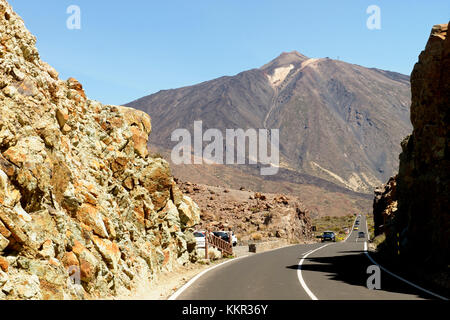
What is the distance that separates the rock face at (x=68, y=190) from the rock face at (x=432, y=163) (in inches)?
441

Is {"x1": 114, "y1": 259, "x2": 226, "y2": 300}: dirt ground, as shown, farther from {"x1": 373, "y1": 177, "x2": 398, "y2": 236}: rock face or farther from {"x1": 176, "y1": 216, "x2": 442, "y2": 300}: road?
{"x1": 373, "y1": 177, "x2": 398, "y2": 236}: rock face

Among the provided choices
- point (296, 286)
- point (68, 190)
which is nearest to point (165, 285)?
point (296, 286)

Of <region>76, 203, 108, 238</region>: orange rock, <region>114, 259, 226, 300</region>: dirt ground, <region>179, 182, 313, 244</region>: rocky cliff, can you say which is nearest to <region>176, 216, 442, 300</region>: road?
<region>114, 259, 226, 300</region>: dirt ground

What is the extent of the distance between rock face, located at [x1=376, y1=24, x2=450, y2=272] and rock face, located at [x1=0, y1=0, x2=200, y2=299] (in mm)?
11207

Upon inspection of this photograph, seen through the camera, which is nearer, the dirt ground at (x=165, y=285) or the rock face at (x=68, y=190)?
the rock face at (x=68, y=190)

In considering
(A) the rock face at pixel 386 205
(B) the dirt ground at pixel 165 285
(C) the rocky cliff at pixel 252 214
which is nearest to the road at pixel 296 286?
(B) the dirt ground at pixel 165 285

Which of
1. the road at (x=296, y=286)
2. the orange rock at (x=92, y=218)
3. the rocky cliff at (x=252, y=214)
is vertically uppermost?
the orange rock at (x=92, y=218)

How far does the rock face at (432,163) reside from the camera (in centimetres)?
1816

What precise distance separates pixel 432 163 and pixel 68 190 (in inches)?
642

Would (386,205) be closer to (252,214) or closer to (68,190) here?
(252,214)

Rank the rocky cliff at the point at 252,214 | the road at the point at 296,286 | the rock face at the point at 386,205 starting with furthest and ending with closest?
the rocky cliff at the point at 252,214, the rock face at the point at 386,205, the road at the point at 296,286

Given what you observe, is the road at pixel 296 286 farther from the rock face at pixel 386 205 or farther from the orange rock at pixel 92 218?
the rock face at pixel 386 205
